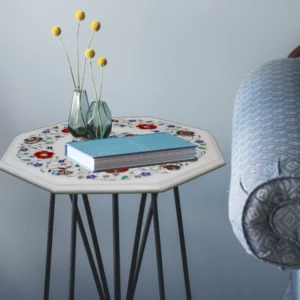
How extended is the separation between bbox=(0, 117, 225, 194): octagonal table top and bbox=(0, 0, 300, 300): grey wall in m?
0.24

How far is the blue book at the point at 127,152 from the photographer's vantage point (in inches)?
47.7

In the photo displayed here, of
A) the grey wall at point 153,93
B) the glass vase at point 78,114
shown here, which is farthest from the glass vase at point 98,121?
the grey wall at point 153,93

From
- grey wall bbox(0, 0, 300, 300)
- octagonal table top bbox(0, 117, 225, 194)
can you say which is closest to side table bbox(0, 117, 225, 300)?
octagonal table top bbox(0, 117, 225, 194)

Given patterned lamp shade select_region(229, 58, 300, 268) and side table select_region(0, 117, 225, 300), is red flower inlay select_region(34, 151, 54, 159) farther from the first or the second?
patterned lamp shade select_region(229, 58, 300, 268)

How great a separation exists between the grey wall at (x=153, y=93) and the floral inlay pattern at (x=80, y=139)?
20 centimetres

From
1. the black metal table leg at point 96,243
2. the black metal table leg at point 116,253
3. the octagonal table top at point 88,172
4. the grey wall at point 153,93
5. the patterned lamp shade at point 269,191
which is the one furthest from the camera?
the grey wall at point 153,93

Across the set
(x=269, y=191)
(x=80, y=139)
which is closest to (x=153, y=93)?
(x=80, y=139)

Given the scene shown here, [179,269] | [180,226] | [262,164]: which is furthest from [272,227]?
[179,269]

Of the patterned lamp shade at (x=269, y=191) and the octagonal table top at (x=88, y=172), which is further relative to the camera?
the octagonal table top at (x=88, y=172)

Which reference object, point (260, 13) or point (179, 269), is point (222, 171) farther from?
point (260, 13)

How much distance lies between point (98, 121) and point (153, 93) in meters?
0.38

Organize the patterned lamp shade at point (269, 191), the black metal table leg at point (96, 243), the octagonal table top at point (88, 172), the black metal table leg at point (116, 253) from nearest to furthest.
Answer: the patterned lamp shade at point (269, 191)
the octagonal table top at point (88, 172)
the black metal table leg at point (116, 253)
the black metal table leg at point (96, 243)

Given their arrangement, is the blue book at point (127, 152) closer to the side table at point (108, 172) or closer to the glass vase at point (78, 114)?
the side table at point (108, 172)

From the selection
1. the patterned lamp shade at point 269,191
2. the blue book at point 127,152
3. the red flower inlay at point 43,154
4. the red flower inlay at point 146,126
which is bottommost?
the red flower inlay at point 43,154
